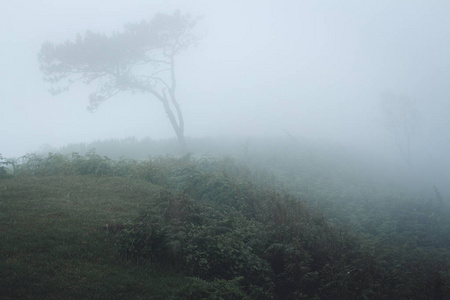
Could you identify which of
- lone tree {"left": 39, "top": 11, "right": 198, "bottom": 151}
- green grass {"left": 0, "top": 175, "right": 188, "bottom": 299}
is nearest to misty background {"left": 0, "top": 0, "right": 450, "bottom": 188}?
lone tree {"left": 39, "top": 11, "right": 198, "bottom": 151}

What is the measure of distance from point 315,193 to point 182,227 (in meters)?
12.1

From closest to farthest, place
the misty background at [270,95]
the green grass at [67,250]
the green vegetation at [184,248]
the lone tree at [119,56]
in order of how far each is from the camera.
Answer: the green grass at [67,250], the green vegetation at [184,248], the lone tree at [119,56], the misty background at [270,95]

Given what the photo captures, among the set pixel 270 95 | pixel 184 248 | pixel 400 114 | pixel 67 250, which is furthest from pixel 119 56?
pixel 270 95

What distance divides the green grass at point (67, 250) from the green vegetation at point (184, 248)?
0.02 metres

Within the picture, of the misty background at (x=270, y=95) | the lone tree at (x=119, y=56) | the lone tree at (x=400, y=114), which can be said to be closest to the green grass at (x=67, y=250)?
the lone tree at (x=119, y=56)

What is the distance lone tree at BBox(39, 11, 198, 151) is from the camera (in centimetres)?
2622

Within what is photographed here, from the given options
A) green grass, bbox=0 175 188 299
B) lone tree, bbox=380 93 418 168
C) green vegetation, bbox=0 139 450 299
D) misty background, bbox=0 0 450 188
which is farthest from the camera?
misty background, bbox=0 0 450 188

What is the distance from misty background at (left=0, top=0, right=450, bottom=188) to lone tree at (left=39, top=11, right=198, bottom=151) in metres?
3.24

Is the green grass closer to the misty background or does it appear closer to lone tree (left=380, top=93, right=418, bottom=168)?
the misty background

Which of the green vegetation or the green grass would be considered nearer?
the green grass

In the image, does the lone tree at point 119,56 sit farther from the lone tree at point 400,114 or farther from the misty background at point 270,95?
the lone tree at point 400,114

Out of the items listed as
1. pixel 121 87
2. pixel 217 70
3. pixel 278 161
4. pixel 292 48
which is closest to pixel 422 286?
pixel 278 161

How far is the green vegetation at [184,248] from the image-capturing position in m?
6.25

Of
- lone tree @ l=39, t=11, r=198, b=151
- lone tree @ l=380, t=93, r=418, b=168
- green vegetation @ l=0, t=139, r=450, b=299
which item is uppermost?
Answer: lone tree @ l=39, t=11, r=198, b=151
